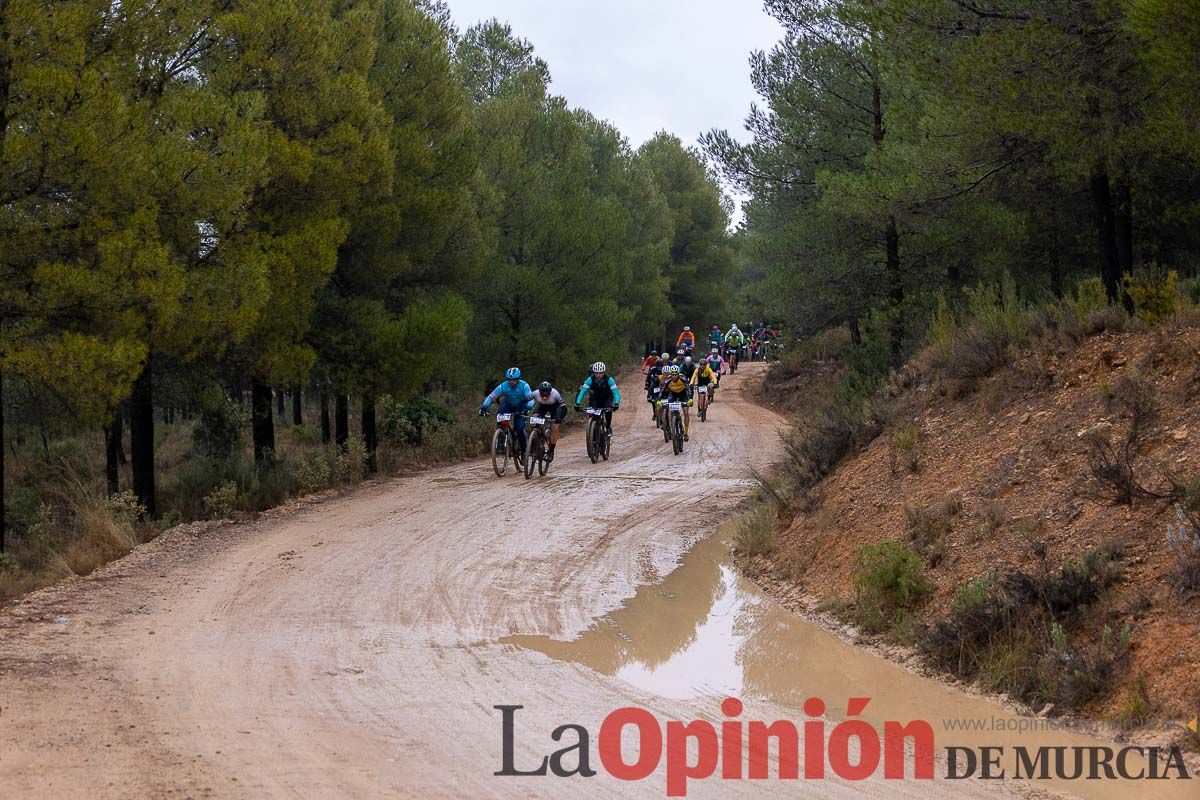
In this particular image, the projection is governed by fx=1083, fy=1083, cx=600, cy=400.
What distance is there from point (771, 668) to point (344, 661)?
327 cm

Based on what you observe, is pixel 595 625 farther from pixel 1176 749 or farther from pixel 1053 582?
pixel 1176 749

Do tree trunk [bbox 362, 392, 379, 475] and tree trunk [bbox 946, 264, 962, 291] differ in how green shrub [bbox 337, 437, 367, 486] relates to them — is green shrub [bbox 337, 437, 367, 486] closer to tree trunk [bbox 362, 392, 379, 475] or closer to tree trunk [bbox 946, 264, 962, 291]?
tree trunk [bbox 362, 392, 379, 475]

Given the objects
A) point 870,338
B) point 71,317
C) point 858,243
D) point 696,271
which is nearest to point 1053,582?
point 71,317

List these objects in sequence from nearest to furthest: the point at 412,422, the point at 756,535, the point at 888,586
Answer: the point at 888,586 < the point at 756,535 < the point at 412,422

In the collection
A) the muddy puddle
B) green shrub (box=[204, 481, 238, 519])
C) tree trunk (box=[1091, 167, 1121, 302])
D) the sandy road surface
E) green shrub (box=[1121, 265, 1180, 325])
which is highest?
tree trunk (box=[1091, 167, 1121, 302])

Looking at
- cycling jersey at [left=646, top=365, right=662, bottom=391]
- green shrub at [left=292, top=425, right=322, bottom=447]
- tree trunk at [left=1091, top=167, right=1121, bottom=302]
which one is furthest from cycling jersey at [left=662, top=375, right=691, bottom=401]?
green shrub at [left=292, top=425, right=322, bottom=447]

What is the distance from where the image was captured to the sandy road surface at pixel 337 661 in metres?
5.50

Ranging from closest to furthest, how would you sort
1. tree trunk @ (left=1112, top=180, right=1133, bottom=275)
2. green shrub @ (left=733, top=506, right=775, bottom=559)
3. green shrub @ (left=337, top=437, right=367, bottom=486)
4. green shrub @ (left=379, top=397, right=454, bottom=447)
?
1. green shrub @ (left=733, top=506, right=775, bottom=559)
2. tree trunk @ (left=1112, top=180, right=1133, bottom=275)
3. green shrub @ (left=337, top=437, right=367, bottom=486)
4. green shrub @ (left=379, top=397, right=454, bottom=447)

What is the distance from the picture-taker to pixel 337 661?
7.90 m

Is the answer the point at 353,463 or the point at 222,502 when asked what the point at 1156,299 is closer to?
the point at 222,502

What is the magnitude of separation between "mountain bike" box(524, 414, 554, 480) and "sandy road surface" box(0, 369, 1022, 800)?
131 inches

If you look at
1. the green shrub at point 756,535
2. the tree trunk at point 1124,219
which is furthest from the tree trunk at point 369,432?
the tree trunk at point 1124,219

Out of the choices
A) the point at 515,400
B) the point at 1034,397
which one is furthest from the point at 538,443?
the point at 1034,397

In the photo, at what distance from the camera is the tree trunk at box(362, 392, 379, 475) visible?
20.7 m
